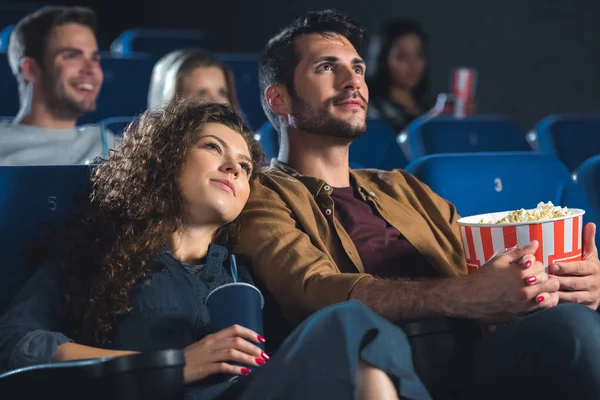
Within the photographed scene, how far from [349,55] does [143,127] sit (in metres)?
0.41

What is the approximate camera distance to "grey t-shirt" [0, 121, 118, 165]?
2189 millimetres

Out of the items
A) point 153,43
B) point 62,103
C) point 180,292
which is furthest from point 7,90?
point 180,292

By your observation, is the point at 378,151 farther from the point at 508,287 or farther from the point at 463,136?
the point at 508,287

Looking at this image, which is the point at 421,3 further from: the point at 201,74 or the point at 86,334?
the point at 86,334

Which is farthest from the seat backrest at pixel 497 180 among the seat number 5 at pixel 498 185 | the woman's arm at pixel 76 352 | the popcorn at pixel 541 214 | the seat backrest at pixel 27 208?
the woman's arm at pixel 76 352

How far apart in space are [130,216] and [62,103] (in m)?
1.08

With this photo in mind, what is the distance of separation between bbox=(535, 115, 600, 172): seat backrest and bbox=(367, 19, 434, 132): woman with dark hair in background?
631 millimetres

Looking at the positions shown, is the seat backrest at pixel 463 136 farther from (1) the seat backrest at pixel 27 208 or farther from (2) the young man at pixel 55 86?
(1) the seat backrest at pixel 27 208

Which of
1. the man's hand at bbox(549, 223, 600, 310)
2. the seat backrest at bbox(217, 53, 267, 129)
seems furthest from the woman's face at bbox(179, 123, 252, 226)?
the seat backrest at bbox(217, 53, 267, 129)

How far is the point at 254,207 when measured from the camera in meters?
1.54

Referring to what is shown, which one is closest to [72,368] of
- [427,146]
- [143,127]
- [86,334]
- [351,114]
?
[86,334]

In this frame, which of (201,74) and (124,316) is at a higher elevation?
(201,74)

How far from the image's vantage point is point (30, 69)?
2455 millimetres

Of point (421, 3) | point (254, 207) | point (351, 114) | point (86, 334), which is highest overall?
point (421, 3)
